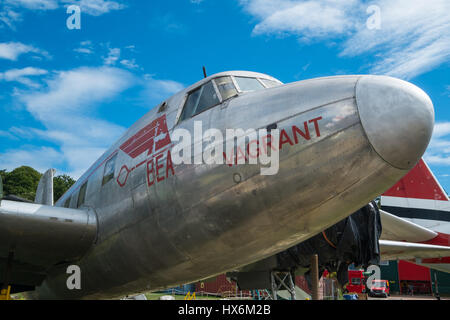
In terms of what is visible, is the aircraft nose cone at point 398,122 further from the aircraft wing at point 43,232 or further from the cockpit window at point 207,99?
the aircraft wing at point 43,232

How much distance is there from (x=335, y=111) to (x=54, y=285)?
7563 mm

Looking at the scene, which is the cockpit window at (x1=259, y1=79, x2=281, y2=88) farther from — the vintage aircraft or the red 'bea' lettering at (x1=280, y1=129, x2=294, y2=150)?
the red 'bea' lettering at (x1=280, y1=129, x2=294, y2=150)

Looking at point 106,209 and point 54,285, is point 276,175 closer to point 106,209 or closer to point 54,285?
point 106,209

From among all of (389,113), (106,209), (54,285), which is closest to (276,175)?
(389,113)

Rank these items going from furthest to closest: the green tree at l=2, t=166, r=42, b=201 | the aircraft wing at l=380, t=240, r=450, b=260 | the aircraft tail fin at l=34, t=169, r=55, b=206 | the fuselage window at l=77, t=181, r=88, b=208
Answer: the green tree at l=2, t=166, r=42, b=201 → the aircraft tail fin at l=34, t=169, r=55, b=206 → the aircraft wing at l=380, t=240, r=450, b=260 → the fuselage window at l=77, t=181, r=88, b=208

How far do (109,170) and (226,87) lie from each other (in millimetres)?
3029

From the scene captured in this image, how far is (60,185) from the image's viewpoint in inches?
2338

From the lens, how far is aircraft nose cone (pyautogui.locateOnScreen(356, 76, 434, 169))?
4324mm

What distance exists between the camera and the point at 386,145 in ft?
14.3

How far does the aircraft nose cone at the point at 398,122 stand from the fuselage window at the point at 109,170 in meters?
4.85

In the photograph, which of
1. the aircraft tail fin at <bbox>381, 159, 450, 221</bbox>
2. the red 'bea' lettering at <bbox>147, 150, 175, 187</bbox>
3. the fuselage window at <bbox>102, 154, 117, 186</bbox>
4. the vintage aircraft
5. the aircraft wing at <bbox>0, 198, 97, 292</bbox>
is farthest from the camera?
the aircraft tail fin at <bbox>381, 159, 450, 221</bbox>

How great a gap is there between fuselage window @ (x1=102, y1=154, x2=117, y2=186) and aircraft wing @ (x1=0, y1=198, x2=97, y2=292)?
683mm

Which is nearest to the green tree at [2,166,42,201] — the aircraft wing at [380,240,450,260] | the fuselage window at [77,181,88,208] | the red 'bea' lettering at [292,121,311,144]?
the fuselage window at [77,181,88,208]
